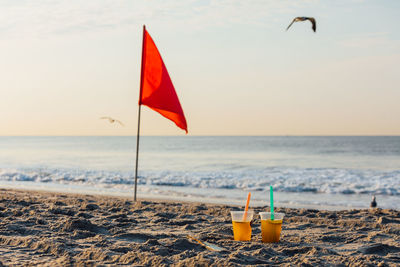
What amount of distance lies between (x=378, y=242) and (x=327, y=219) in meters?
1.38

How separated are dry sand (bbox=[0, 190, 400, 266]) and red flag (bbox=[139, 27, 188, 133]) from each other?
1.66 m

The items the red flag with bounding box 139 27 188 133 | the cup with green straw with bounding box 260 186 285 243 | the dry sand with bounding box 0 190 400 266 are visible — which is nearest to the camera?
the dry sand with bounding box 0 190 400 266

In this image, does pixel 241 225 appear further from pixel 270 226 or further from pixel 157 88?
pixel 157 88

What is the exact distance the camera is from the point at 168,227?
4.95 m

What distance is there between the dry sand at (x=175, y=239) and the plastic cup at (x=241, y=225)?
115 mm

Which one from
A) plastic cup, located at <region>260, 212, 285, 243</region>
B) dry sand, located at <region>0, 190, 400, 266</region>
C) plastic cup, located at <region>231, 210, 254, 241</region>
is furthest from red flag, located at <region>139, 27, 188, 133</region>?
plastic cup, located at <region>260, 212, 285, 243</region>

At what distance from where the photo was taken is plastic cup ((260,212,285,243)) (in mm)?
3955

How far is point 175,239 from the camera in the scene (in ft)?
13.3

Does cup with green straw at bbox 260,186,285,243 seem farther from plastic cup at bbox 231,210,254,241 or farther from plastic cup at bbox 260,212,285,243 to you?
plastic cup at bbox 231,210,254,241

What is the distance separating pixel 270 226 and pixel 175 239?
0.92 metres

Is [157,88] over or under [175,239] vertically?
over

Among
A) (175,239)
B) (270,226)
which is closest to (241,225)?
(270,226)

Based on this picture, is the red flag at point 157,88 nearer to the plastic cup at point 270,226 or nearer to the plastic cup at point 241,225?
the plastic cup at point 241,225

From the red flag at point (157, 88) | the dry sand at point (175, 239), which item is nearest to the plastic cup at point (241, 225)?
the dry sand at point (175, 239)
